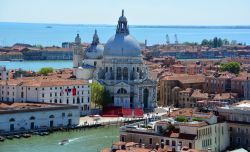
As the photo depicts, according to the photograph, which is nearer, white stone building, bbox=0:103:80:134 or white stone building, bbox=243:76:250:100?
white stone building, bbox=0:103:80:134

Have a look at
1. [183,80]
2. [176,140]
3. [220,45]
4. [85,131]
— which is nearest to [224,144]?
[176,140]

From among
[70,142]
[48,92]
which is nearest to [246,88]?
[48,92]

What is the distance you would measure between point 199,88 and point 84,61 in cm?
851

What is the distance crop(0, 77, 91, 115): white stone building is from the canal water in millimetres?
4885

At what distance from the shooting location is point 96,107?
43.8 meters

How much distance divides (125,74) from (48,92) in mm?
8171

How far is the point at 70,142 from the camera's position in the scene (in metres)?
31.7

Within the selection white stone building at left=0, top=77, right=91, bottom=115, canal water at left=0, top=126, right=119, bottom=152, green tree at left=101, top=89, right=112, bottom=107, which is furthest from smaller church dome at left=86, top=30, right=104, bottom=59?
canal water at left=0, top=126, right=119, bottom=152

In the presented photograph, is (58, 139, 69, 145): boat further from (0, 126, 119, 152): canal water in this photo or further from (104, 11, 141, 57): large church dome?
(104, 11, 141, 57): large church dome

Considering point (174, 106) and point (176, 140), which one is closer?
point (176, 140)

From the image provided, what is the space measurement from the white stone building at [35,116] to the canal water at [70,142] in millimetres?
1389

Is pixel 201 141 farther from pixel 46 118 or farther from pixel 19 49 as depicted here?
pixel 19 49

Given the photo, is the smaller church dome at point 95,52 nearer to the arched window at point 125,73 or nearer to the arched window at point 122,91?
the arched window at point 125,73

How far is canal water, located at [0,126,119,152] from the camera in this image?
1169 inches
